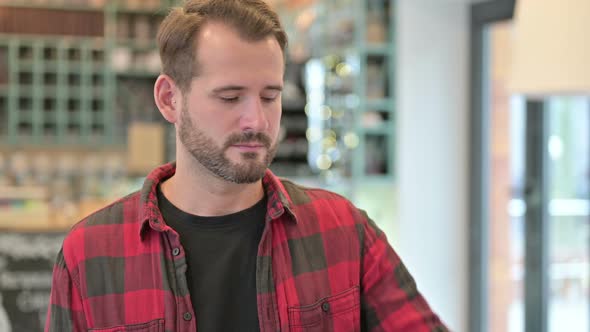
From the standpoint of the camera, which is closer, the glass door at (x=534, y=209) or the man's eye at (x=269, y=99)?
the man's eye at (x=269, y=99)

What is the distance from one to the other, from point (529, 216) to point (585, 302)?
0.60 metres

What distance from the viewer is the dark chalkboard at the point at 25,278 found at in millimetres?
3477

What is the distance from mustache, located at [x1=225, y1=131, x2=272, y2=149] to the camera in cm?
132

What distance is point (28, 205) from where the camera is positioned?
15.5 ft

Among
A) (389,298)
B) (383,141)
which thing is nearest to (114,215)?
(389,298)

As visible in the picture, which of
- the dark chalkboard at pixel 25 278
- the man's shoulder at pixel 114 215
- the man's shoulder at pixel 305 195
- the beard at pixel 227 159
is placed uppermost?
the beard at pixel 227 159

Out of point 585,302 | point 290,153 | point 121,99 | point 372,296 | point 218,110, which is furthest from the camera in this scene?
point 121,99

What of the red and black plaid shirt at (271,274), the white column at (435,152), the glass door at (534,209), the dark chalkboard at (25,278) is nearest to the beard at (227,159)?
the red and black plaid shirt at (271,274)

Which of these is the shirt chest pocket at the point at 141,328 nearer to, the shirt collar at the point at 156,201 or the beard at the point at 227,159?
the shirt collar at the point at 156,201

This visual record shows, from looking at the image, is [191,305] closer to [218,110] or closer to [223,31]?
[218,110]

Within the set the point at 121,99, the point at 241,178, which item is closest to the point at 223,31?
the point at 241,178

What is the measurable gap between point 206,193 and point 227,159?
0.34ft

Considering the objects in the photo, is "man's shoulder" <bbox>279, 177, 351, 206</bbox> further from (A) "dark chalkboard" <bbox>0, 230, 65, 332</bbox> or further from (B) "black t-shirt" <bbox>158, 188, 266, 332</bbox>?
(A) "dark chalkboard" <bbox>0, 230, 65, 332</bbox>

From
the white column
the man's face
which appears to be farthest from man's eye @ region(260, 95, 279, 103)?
the white column
